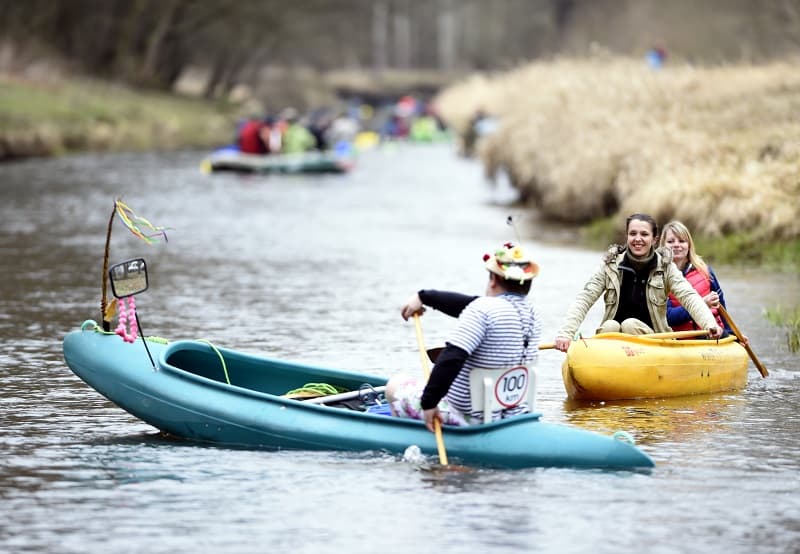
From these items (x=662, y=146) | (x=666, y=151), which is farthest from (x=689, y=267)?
(x=662, y=146)

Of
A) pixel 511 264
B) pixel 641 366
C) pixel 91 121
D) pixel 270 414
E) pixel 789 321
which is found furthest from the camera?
pixel 91 121

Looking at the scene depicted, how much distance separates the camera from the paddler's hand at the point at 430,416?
26.5 feet

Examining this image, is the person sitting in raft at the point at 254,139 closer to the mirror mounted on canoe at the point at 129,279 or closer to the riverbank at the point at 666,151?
the riverbank at the point at 666,151

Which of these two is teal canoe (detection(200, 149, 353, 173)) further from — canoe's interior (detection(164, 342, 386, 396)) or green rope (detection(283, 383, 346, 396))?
green rope (detection(283, 383, 346, 396))

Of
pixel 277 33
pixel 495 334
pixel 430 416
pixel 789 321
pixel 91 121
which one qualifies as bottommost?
pixel 789 321

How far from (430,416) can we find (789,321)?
20.4 feet

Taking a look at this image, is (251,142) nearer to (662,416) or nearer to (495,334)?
(662,416)

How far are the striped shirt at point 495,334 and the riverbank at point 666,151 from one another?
954 cm

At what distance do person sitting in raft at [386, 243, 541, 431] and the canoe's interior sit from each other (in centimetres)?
122

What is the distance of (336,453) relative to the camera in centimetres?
854

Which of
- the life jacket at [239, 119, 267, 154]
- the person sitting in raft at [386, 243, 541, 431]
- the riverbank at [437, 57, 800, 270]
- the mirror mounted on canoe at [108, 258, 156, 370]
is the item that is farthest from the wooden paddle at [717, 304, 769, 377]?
the life jacket at [239, 119, 267, 154]

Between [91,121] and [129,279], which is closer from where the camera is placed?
[129,279]

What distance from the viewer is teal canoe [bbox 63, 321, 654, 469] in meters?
8.18

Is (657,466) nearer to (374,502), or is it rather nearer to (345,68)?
(374,502)
